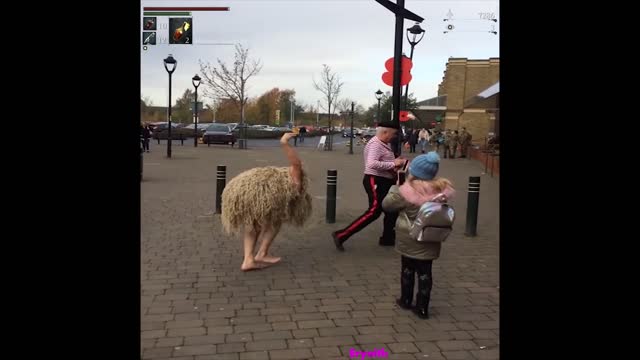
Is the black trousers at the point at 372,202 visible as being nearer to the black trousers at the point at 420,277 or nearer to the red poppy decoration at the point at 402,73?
the red poppy decoration at the point at 402,73

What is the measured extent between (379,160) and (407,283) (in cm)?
193

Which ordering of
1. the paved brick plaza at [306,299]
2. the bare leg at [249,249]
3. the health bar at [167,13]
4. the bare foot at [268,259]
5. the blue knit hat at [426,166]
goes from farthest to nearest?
1. the bare foot at [268,259]
2. the bare leg at [249,249]
3. the blue knit hat at [426,166]
4. the paved brick plaza at [306,299]
5. the health bar at [167,13]

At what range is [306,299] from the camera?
4.30m

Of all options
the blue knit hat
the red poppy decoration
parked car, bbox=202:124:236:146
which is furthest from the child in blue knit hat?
parked car, bbox=202:124:236:146

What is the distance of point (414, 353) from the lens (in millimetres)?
3287

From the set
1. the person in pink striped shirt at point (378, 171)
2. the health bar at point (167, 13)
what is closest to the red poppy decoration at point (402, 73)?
the person in pink striped shirt at point (378, 171)

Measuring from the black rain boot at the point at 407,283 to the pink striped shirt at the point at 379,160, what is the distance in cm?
177

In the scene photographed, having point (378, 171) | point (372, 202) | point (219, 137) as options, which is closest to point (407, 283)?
point (372, 202)

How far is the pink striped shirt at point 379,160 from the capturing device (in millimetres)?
5612

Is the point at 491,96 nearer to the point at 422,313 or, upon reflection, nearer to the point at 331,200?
the point at 422,313
